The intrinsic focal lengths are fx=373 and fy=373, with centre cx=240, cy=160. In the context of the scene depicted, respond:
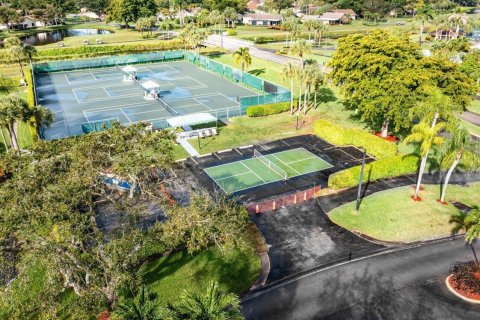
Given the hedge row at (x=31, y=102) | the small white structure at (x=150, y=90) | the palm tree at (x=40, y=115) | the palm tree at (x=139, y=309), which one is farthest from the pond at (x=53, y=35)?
the palm tree at (x=139, y=309)

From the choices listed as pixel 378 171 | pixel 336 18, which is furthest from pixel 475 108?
pixel 336 18

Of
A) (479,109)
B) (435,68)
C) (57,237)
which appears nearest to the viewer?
(57,237)

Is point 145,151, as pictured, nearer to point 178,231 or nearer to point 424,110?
point 178,231

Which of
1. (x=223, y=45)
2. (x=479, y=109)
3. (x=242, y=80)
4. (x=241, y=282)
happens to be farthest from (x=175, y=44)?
(x=241, y=282)

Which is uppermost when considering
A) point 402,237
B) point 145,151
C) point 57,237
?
point 145,151

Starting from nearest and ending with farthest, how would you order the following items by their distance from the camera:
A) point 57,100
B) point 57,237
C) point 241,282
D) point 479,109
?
1. point 57,237
2. point 241,282
3. point 479,109
4. point 57,100

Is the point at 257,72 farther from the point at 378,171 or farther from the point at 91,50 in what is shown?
the point at 378,171

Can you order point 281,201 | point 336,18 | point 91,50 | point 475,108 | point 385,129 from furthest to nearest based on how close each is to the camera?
point 336,18
point 91,50
point 475,108
point 385,129
point 281,201

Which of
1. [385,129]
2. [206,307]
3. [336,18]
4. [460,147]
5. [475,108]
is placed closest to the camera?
[206,307]
